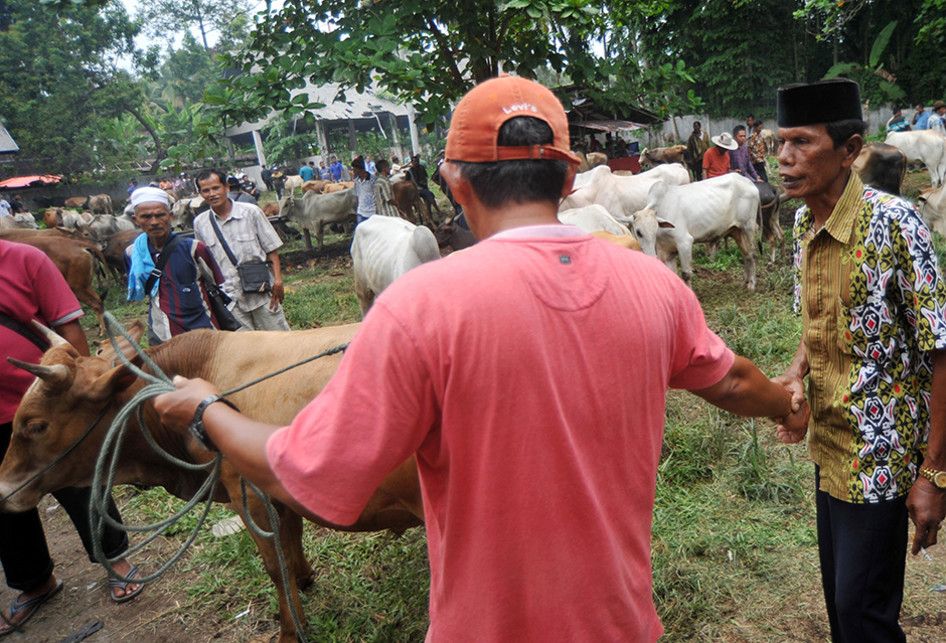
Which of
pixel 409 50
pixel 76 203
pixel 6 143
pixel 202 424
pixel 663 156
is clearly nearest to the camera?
pixel 202 424

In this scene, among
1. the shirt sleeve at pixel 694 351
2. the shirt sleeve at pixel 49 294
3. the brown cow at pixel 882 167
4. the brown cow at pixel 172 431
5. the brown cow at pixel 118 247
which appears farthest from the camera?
the brown cow at pixel 118 247

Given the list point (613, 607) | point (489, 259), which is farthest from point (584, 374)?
point (613, 607)

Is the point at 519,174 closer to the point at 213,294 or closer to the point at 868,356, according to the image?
the point at 868,356

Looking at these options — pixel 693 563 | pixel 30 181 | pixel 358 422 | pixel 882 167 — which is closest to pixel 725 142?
pixel 882 167

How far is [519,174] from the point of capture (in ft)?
4.03

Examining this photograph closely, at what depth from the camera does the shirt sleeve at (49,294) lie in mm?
3328

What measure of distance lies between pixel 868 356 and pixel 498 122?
4.52 feet

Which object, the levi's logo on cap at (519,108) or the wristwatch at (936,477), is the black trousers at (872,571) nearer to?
the wristwatch at (936,477)

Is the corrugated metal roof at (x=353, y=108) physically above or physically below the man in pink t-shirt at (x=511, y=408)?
above

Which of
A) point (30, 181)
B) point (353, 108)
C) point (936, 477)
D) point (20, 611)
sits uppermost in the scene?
point (353, 108)

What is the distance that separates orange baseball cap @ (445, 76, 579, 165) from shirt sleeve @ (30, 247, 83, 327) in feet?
9.65

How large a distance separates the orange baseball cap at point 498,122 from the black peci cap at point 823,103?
3.61 feet

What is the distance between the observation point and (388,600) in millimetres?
3496

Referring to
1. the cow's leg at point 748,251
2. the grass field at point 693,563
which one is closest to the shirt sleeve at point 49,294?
the grass field at point 693,563
